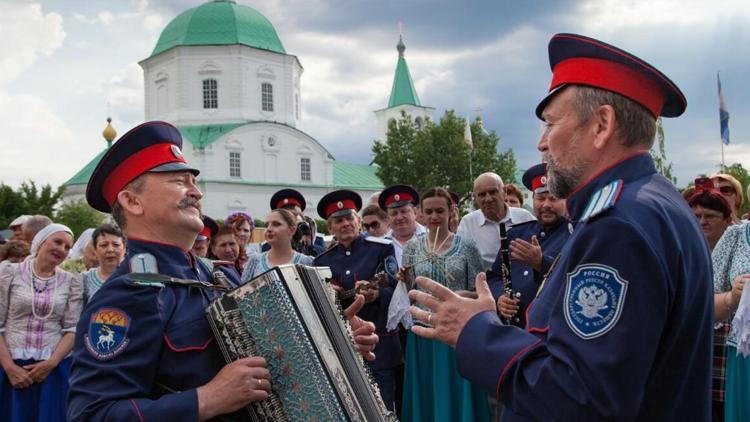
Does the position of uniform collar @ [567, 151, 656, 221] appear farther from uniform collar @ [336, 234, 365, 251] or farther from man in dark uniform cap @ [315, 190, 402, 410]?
uniform collar @ [336, 234, 365, 251]

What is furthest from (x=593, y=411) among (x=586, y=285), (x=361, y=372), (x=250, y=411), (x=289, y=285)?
(x=250, y=411)

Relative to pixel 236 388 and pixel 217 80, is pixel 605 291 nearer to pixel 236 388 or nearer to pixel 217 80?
pixel 236 388

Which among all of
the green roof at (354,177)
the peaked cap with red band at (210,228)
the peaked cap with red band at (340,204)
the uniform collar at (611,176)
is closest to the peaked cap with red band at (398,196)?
the peaked cap with red band at (340,204)

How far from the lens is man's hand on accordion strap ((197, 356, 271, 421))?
2.38 meters

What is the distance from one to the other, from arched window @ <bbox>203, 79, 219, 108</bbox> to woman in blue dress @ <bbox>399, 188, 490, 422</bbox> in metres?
52.4

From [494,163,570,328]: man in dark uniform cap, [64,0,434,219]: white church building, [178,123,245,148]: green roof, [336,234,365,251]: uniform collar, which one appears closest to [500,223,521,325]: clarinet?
[494,163,570,328]: man in dark uniform cap

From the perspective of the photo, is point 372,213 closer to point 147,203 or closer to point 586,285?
point 147,203

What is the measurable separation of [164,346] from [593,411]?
5.19ft

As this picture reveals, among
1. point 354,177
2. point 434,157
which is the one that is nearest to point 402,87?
point 354,177

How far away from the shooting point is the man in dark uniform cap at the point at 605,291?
1.79 meters

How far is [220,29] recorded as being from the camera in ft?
184

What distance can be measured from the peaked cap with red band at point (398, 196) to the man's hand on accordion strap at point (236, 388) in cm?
523

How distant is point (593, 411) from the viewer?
70.1 inches

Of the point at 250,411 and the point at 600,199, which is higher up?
the point at 600,199
